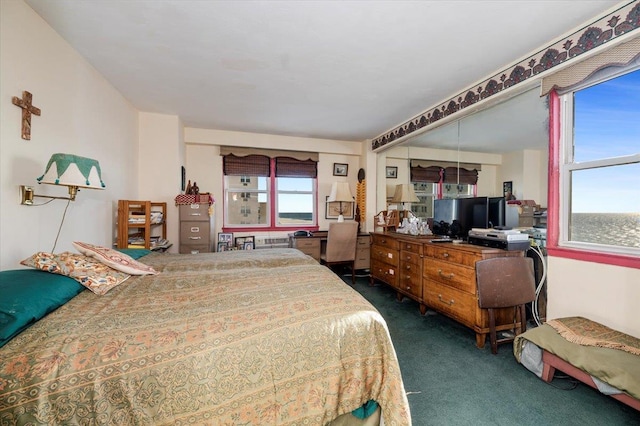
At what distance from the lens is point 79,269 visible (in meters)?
1.45

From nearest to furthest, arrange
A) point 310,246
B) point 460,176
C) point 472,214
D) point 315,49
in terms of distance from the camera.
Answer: point 315,49 < point 472,214 < point 460,176 < point 310,246

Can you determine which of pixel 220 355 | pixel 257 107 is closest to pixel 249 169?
pixel 257 107

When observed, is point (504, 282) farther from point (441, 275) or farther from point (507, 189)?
point (507, 189)

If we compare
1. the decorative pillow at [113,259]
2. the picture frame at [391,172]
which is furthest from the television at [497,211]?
the decorative pillow at [113,259]

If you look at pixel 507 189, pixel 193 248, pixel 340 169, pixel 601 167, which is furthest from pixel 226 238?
pixel 601 167

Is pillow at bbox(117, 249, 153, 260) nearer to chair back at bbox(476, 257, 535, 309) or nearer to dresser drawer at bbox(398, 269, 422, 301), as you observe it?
dresser drawer at bbox(398, 269, 422, 301)

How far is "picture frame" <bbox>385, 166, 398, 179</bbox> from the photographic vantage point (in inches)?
171

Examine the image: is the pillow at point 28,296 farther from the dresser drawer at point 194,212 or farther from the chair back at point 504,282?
the chair back at point 504,282

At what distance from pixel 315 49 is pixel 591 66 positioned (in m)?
1.93

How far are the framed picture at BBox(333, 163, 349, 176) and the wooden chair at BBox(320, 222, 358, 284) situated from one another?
1369 mm

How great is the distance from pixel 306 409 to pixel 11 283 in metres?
1.39

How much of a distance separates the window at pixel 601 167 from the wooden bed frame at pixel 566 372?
2.73 ft

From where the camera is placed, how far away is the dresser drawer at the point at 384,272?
3373mm

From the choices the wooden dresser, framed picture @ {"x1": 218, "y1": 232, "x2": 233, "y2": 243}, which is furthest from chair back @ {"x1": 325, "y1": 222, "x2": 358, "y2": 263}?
framed picture @ {"x1": 218, "y1": 232, "x2": 233, "y2": 243}
